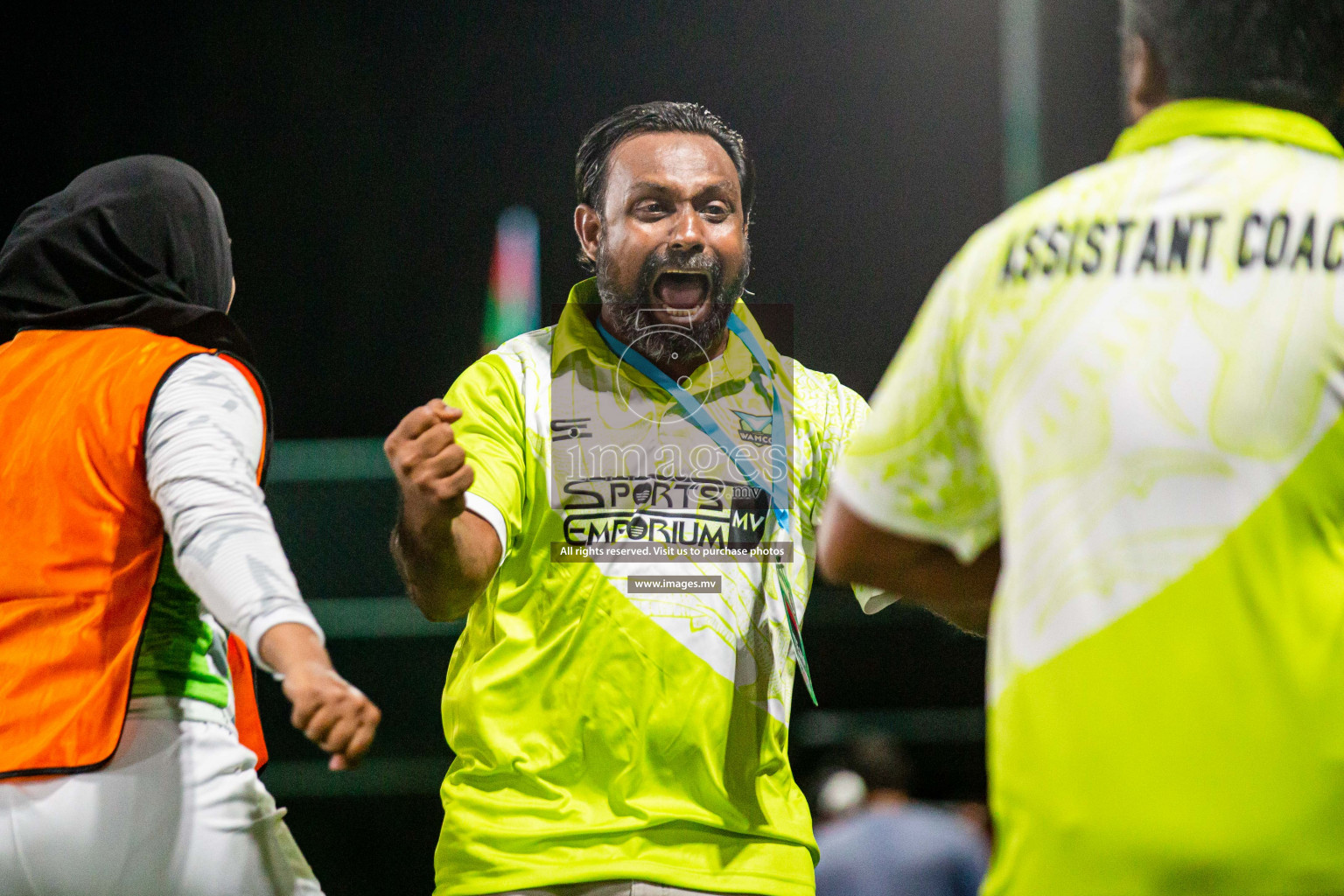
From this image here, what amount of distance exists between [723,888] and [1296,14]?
1.42 m

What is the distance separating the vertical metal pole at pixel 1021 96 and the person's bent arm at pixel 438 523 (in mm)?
3491

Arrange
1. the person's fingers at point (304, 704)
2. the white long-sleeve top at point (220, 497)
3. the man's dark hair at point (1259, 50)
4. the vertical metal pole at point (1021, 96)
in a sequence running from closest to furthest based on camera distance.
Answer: the man's dark hair at point (1259, 50)
the person's fingers at point (304, 704)
the white long-sleeve top at point (220, 497)
the vertical metal pole at point (1021, 96)

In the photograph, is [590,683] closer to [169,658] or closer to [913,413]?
[169,658]

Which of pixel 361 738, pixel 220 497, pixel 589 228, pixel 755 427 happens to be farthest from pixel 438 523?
pixel 589 228

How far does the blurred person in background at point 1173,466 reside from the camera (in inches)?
44.8

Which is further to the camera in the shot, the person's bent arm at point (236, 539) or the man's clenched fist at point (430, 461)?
the man's clenched fist at point (430, 461)

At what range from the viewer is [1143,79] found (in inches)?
52.0

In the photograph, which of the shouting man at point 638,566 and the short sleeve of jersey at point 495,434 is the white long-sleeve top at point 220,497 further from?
the short sleeve of jersey at point 495,434

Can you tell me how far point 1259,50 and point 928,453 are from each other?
46 cm

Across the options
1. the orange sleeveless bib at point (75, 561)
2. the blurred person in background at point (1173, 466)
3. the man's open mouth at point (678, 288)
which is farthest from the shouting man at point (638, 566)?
the blurred person in background at point (1173, 466)

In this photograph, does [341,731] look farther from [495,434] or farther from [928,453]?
[495,434]

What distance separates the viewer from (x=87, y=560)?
1708 mm

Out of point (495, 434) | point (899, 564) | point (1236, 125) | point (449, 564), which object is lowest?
point (449, 564)

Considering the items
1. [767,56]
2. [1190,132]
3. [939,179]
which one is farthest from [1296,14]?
[939,179]
